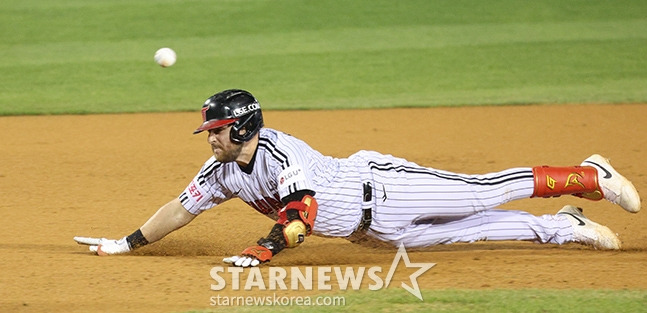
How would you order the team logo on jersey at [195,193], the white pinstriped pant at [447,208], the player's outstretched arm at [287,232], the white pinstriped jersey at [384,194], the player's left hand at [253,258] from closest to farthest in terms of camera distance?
1. the player's outstretched arm at [287,232]
2. the player's left hand at [253,258]
3. the white pinstriped jersey at [384,194]
4. the white pinstriped pant at [447,208]
5. the team logo on jersey at [195,193]

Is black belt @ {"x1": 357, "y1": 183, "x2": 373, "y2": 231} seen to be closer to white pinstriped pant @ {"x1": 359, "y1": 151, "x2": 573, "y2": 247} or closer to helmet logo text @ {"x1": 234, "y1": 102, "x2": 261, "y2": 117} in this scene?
white pinstriped pant @ {"x1": 359, "y1": 151, "x2": 573, "y2": 247}

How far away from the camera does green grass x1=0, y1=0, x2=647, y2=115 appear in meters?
10.9

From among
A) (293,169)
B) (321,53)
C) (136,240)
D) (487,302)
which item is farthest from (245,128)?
(321,53)

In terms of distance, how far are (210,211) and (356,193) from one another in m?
1.95

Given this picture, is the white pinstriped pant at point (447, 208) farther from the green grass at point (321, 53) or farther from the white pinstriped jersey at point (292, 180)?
the green grass at point (321, 53)

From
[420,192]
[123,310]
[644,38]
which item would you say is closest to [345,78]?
[644,38]

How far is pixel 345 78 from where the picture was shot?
11.6 metres

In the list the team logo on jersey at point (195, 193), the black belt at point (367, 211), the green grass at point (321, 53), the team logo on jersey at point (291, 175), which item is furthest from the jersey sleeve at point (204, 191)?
the green grass at point (321, 53)

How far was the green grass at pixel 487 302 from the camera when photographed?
400 centimetres

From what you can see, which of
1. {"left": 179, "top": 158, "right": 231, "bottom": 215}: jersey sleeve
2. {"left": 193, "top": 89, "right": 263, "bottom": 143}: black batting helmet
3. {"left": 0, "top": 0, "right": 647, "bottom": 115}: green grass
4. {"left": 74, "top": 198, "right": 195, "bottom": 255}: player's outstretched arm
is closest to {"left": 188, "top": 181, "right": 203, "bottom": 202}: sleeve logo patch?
{"left": 179, "top": 158, "right": 231, "bottom": 215}: jersey sleeve

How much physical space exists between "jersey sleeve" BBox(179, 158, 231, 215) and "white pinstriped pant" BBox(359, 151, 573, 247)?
2.74 feet

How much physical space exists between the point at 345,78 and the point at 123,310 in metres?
7.77

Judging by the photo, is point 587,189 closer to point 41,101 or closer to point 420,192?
point 420,192

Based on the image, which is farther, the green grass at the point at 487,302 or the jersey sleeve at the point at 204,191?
the jersey sleeve at the point at 204,191
